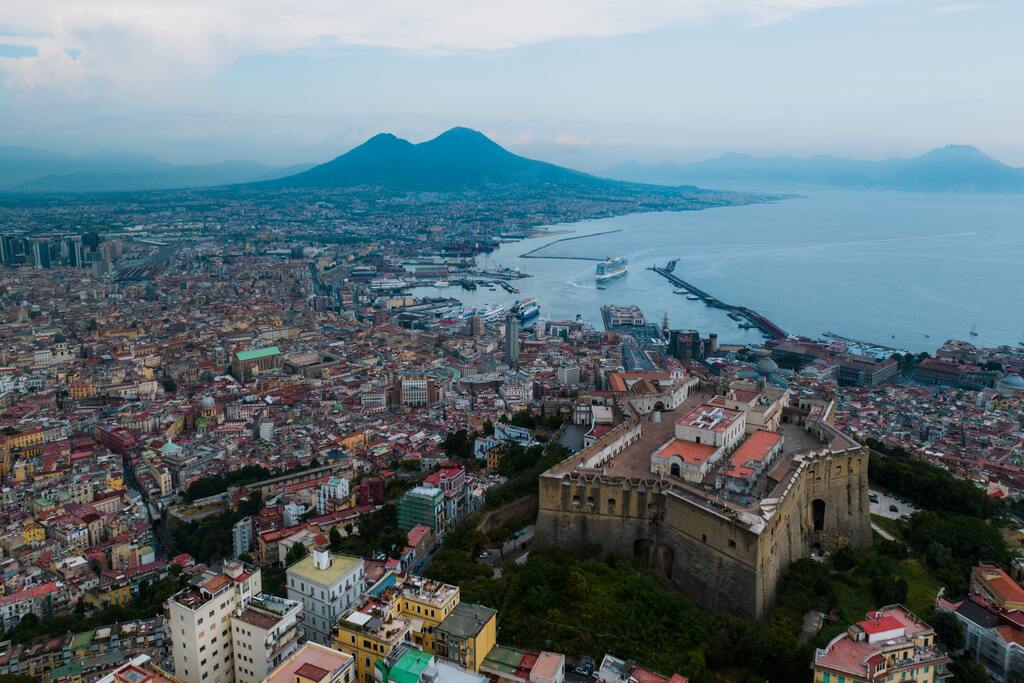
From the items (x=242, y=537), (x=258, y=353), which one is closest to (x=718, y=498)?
(x=242, y=537)

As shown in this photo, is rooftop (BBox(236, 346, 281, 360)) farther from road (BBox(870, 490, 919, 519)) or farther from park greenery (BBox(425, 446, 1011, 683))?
road (BBox(870, 490, 919, 519))

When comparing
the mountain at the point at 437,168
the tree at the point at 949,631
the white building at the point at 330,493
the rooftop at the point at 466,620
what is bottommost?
the white building at the point at 330,493

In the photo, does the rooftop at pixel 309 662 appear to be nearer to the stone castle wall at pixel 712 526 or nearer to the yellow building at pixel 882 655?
the stone castle wall at pixel 712 526

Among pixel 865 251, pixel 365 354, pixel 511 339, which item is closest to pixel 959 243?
pixel 865 251

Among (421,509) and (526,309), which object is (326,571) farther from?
(526,309)

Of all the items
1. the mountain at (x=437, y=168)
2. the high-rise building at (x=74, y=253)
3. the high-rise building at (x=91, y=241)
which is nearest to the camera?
the high-rise building at (x=74, y=253)

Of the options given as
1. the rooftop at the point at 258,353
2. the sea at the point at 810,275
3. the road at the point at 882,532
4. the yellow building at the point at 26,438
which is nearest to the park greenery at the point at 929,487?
the road at the point at 882,532
